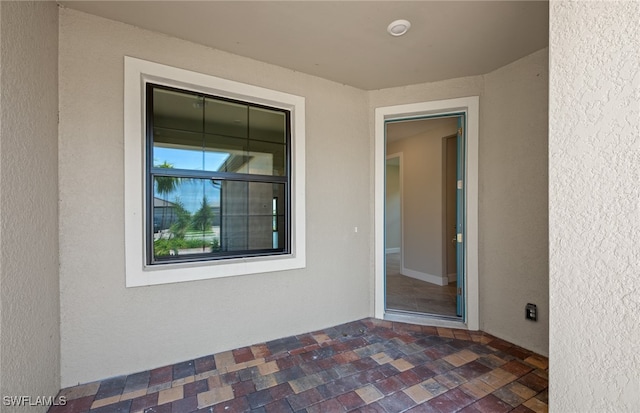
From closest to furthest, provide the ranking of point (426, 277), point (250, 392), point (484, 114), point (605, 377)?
1. point (605, 377)
2. point (250, 392)
3. point (484, 114)
4. point (426, 277)

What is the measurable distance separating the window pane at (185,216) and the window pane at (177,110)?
45cm

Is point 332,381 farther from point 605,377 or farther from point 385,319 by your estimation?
point 605,377

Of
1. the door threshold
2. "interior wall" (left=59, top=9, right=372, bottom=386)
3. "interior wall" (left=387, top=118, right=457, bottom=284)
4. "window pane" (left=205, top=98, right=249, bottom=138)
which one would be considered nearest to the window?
"window pane" (left=205, top=98, right=249, bottom=138)

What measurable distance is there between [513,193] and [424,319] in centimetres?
157

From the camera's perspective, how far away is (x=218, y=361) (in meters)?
2.14

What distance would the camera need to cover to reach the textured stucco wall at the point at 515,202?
2.23 metres

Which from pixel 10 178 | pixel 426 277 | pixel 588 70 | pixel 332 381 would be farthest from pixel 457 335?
pixel 10 178

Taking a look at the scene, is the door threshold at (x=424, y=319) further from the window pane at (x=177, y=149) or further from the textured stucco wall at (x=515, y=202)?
the window pane at (x=177, y=149)

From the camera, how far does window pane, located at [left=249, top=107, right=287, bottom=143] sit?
2.53 metres

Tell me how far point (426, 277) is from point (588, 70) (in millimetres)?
A: 3815

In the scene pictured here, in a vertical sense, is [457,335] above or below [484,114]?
below

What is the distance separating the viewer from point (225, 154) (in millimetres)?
2389

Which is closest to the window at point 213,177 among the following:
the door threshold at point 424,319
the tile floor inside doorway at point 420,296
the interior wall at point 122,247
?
the interior wall at point 122,247

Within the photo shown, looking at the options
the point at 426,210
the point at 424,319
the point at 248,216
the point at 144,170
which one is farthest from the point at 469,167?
the point at 144,170
